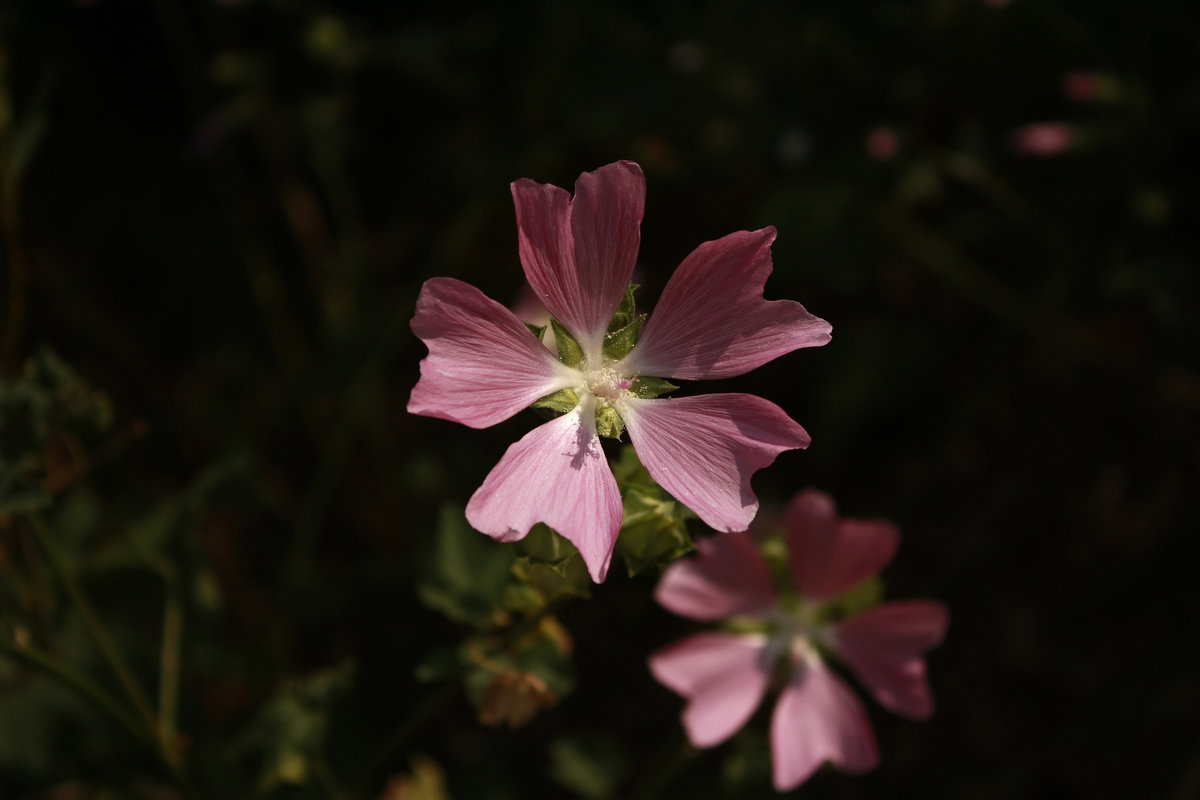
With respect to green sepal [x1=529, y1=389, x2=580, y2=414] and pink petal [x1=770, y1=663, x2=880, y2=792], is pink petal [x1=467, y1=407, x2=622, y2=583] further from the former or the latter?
pink petal [x1=770, y1=663, x2=880, y2=792]

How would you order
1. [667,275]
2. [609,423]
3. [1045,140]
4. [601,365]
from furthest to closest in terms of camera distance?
[667,275]
[1045,140]
[601,365]
[609,423]

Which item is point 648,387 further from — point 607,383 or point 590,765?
point 590,765

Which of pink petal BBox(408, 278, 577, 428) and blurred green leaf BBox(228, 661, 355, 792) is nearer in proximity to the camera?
pink petal BBox(408, 278, 577, 428)

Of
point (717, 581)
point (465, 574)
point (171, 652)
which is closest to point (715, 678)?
point (717, 581)

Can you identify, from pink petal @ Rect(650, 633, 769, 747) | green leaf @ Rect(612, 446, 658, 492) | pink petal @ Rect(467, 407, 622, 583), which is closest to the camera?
pink petal @ Rect(467, 407, 622, 583)

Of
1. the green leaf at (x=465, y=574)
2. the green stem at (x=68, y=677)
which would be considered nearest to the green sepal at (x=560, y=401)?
the green leaf at (x=465, y=574)

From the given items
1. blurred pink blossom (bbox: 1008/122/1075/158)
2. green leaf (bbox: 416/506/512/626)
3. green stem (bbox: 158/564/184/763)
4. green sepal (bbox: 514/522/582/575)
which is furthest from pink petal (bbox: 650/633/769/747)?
blurred pink blossom (bbox: 1008/122/1075/158)

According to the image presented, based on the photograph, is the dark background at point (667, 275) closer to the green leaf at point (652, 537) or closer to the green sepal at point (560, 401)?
the green sepal at point (560, 401)
